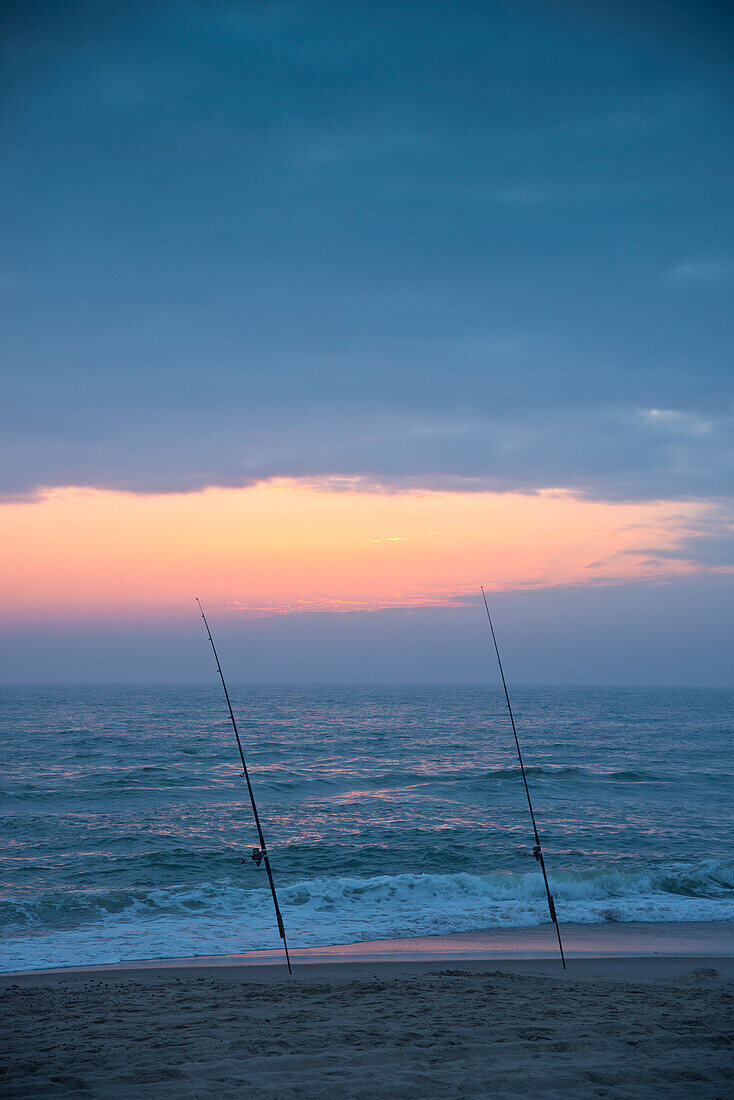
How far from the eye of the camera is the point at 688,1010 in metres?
6.52

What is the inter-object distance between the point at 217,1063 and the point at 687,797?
66.5 ft

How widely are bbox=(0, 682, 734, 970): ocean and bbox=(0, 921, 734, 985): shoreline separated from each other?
35 cm

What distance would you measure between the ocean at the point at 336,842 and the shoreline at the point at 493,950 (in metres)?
0.35

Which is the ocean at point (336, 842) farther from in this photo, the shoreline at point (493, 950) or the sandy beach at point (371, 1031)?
the sandy beach at point (371, 1031)

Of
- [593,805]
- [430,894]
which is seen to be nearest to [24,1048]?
[430,894]

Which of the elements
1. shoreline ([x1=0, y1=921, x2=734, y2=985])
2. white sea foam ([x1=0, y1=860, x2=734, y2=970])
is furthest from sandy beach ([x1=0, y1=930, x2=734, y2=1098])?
white sea foam ([x1=0, y1=860, x2=734, y2=970])

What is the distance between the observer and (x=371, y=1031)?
571cm

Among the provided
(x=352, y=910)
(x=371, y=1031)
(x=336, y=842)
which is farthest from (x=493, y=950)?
(x=336, y=842)

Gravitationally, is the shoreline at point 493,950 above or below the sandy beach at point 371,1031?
below

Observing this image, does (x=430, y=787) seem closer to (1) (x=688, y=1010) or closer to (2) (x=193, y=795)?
(2) (x=193, y=795)

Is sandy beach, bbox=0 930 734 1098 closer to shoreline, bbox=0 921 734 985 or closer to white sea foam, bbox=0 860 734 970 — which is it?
shoreline, bbox=0 921 734 985

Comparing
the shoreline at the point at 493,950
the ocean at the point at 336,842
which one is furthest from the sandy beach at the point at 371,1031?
the ocean at the point at 336,842

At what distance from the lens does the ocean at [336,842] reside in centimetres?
1114

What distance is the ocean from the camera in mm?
11141
